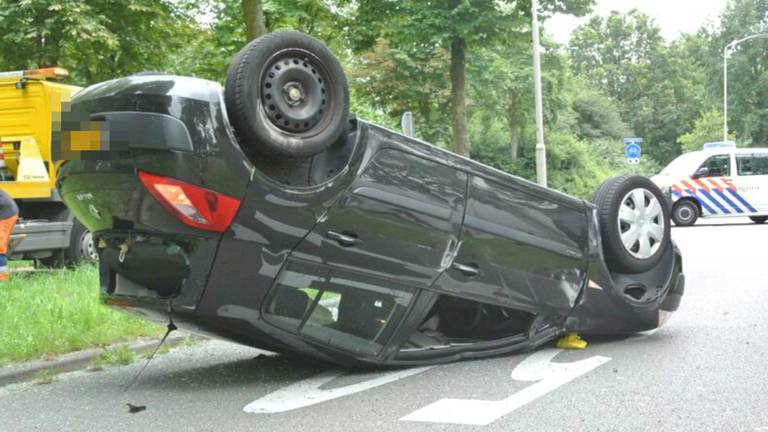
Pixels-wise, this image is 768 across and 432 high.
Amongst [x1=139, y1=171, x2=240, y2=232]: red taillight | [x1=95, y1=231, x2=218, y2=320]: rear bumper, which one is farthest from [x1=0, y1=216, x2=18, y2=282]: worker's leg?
[x1=139, y1=171, x2=240, y2=232]: red taillight

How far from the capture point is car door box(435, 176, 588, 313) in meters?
4.61

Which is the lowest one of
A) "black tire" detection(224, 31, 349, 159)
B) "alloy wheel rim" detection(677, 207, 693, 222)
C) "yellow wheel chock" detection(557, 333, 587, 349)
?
"alloy wheel rim" detection(677, 207, 693, 222)

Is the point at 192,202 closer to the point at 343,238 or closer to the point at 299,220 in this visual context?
the point at 299,220

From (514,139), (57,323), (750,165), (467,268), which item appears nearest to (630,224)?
(467,268)

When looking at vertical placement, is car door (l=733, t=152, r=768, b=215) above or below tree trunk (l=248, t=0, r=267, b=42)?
below

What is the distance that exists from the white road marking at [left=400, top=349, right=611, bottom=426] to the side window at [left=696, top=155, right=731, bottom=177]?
16777mm

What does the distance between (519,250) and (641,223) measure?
1.18 meters

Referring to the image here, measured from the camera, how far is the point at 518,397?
4164 millimetres

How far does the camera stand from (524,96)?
128ft

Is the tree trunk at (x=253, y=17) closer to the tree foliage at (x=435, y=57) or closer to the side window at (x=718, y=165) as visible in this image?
the tree foliage at (x=435, y=57)

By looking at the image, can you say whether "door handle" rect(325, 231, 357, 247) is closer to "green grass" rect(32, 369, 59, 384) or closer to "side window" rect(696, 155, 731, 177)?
"green grass" rect(32, 369, 59, 384)

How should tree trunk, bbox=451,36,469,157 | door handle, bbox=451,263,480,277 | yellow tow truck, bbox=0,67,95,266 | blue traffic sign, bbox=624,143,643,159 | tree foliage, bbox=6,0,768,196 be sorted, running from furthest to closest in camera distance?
1. blue traffic sign, bbox=624,143,643,159
2. tree trunk, bbox=451,36,469,157
3. tree foliage, bbox=6,0,768,196
4. yellow tow truck, bbox=0,67,95,266
5. door handle, bbox=451,263,480,277

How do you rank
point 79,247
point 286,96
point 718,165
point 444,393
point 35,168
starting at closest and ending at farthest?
1. point 286,96
2. point 444,393
3. point 35,168
4. point 79,247
5. point 718,165

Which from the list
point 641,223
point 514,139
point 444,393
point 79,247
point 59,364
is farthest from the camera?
point 514,139
